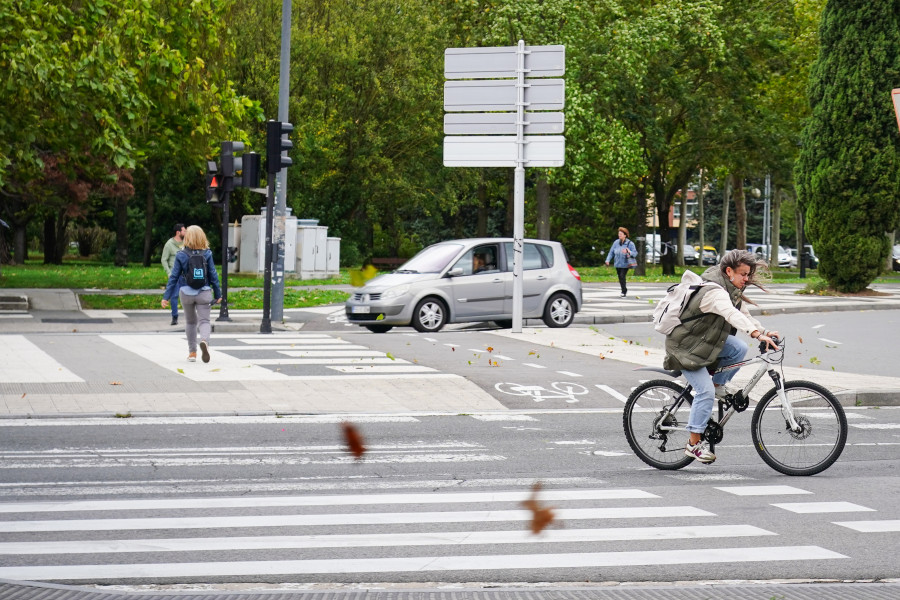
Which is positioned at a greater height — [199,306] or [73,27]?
[73,27]

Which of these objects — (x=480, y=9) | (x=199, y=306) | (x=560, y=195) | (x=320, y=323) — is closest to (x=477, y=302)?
(x=320, y=323)

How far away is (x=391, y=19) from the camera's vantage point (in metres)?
52.5

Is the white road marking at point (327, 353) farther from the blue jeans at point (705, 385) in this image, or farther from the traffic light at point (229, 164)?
the blue jeans at point (705, 385)

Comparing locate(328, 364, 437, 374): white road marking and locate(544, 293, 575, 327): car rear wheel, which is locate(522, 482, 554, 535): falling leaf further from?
locate(544, 293, 575, 327): car rear wheel

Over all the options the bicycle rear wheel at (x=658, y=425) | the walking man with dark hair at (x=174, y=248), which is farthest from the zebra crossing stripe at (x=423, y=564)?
the walking man with dark hair at (x=174, y=248)

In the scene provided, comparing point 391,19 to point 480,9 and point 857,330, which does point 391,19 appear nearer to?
point 480,9

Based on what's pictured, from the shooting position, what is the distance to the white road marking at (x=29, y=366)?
44.0ft

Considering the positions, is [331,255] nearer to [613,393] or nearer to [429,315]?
[429,315]

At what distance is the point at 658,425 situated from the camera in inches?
351

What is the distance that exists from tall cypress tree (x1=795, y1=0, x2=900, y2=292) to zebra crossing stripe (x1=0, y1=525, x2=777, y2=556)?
92.4ft

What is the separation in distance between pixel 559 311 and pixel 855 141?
14.6m

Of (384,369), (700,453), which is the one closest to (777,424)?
(700,453)

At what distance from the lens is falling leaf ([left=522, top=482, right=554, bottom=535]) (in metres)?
6.80

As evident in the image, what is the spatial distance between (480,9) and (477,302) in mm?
28516
